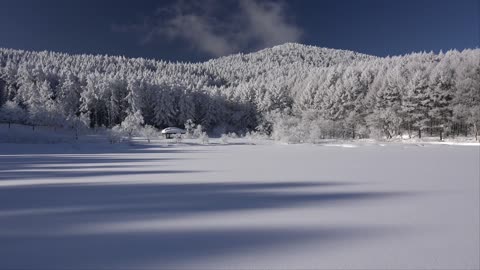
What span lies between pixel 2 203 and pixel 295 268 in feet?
18.8

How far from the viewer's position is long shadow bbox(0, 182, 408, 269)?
143 inches

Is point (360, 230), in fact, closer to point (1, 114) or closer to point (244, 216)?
point (244, 216)

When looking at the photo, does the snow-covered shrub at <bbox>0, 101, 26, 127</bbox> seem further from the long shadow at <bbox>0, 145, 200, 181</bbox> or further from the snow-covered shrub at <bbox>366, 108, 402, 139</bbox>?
the snow-covered shrub at <bbox>366, 108, 402, 139</bbox>

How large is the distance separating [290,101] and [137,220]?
6861cm

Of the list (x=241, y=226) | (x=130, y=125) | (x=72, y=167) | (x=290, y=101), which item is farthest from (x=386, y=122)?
(x=241, y=226)

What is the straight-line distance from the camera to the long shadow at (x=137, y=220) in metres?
3.64

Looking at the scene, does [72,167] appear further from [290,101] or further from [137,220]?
[290,101]

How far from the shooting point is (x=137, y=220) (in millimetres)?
4984

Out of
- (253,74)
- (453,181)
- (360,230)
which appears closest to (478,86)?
(453,181)

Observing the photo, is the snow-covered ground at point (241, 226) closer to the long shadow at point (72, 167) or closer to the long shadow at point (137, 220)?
the long shadow at point (137, 220)

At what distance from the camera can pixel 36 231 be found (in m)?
4.47

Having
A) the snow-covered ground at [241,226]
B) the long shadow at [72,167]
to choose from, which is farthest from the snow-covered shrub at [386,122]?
the snow-covered ground at [241,226]

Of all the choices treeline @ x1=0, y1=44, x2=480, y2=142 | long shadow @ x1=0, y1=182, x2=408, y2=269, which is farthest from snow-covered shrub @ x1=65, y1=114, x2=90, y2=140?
long shadow @ x1=0, y1=182, x2=408, y2=269

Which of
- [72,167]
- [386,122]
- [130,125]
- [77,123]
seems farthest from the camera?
[386,122]
